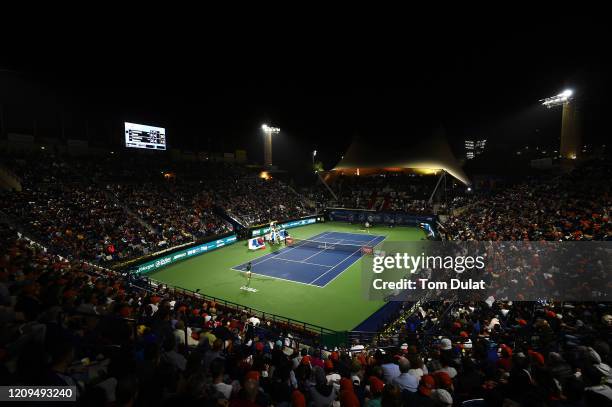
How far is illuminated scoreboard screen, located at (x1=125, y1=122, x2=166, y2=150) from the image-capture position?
32344mm

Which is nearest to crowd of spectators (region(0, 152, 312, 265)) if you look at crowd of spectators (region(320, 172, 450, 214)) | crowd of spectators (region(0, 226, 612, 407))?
crowd of spectators (region(320, 172, 450, 214))

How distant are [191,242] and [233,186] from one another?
1740cm

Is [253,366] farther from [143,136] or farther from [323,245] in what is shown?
[143,136]

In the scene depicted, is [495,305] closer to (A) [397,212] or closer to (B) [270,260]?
(B) [270,260]

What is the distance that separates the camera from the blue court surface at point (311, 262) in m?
21.7

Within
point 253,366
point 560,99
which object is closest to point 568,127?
point 560,99

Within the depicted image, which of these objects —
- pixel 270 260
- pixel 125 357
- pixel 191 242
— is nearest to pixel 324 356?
pixel 125 357

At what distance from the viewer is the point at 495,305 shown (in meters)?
11.2

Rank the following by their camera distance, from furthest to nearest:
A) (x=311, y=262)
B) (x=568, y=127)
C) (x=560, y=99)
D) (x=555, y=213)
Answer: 1. (x=568, y=127)
2. (x=560, y=99)
3. (x=311, y=262)
4. (x=555, y=213)

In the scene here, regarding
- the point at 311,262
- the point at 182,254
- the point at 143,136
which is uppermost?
the point at 143,136

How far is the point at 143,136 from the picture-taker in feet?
111

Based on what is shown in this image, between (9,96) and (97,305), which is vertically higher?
(9,96)

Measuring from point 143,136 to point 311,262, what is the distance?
78.5 feet

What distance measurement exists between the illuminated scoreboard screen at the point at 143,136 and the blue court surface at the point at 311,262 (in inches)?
767
